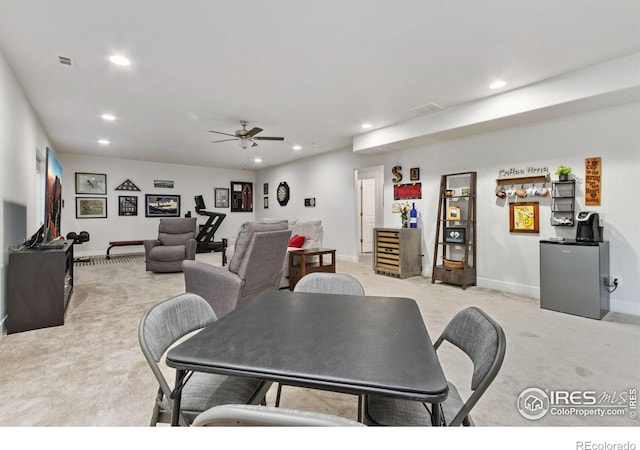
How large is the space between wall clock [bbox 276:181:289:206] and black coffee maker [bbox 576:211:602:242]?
6.74 m

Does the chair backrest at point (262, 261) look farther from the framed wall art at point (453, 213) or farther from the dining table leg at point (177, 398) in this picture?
the framed wall art at point (453, 213)

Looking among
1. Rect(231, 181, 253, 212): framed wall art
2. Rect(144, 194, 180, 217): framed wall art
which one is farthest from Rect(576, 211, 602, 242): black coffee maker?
Rect(144, 194, 180, 217): framed wall art

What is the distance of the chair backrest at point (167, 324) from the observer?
113cm

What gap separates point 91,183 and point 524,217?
375 inches

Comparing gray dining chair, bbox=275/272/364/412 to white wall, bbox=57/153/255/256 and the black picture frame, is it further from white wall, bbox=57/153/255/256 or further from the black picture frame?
white wall, bbox=57/153/255/256

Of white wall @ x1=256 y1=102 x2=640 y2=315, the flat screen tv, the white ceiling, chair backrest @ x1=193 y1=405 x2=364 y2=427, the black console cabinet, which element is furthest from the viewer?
the flat screen tv

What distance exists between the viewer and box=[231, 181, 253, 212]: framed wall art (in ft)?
33.8

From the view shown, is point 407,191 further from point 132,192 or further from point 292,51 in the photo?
point 132,192

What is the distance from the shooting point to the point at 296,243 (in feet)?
16.7

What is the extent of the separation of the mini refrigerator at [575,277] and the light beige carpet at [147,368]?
0.14 metres

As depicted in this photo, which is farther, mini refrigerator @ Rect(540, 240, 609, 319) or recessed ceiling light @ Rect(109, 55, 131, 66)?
mini refrigerator @ Rect(540, 240, 609, 319)

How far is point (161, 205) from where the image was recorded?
29.7 feet

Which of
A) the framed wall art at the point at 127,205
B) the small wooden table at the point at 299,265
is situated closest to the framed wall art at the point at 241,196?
the framed wall art at the point at 127,205

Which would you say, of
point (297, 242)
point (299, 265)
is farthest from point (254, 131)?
point (299, 265)
